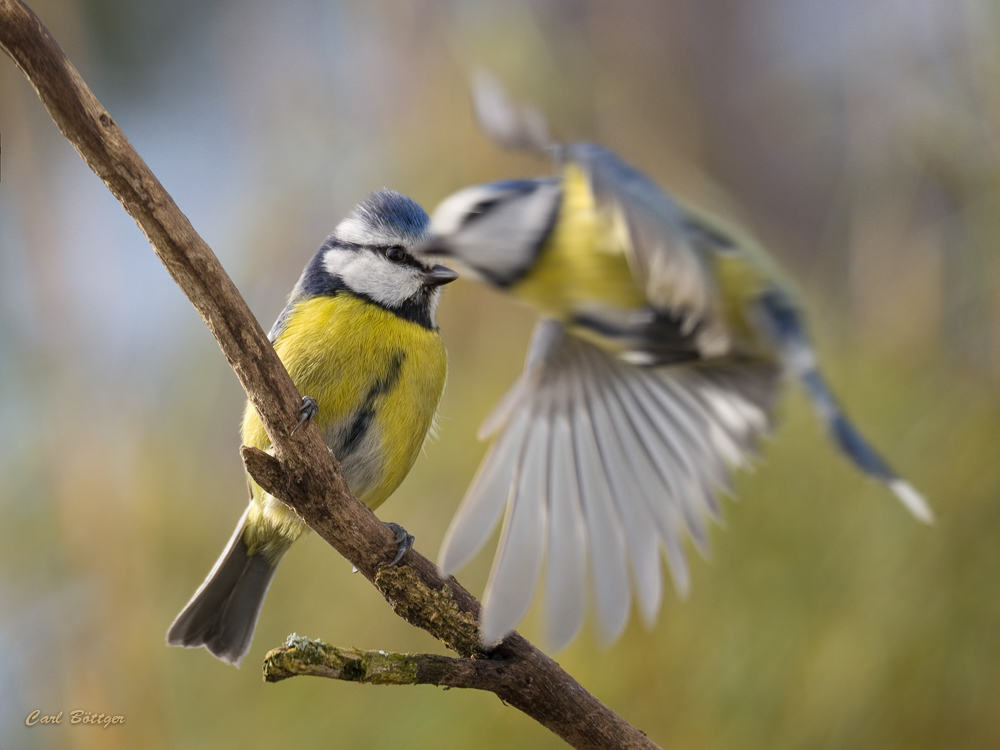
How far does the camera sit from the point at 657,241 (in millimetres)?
723

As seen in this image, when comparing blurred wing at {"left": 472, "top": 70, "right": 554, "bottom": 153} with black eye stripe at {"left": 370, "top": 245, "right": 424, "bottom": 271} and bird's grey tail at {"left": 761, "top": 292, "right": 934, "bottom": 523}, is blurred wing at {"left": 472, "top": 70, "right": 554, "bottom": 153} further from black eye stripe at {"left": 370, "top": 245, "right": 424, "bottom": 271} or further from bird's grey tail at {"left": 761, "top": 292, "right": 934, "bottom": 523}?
bird's grey tail at {"left": 761, "top": 292, "right": 934, "bottom": 523}

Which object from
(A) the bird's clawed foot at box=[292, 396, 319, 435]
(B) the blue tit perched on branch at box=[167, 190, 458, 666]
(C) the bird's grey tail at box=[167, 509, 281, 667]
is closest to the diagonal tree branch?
(A) the bird's clawed foot at box=[292, 396, 319, 435]

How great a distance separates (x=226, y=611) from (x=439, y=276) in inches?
16.7

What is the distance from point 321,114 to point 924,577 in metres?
1.27

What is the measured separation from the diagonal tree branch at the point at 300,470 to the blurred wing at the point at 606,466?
3.1 inches

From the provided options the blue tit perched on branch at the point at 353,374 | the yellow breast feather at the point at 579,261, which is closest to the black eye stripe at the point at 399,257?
the blue tit perched on branch at the point at 353,374

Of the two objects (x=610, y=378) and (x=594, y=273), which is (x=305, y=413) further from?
(x=610, y=378)

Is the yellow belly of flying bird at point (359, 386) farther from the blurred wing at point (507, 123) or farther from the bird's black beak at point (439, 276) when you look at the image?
the blurred wing at point (507, 123)

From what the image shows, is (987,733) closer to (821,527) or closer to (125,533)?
(821,527)

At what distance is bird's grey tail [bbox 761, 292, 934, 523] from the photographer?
0.74 m

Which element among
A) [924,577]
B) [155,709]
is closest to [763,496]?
[924,577]

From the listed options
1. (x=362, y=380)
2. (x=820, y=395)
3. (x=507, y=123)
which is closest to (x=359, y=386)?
(x=362, y=380)

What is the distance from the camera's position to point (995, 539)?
3.84 ft

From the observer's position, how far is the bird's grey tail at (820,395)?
2.41 feet
